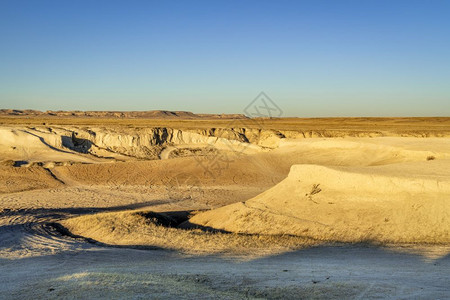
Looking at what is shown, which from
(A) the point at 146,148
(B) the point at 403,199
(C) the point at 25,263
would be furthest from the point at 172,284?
(A) the point at 146,148

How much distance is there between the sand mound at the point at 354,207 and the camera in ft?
29.7

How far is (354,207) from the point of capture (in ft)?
32.8

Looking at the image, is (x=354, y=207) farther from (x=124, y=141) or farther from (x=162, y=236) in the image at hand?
(x=124, y=141)

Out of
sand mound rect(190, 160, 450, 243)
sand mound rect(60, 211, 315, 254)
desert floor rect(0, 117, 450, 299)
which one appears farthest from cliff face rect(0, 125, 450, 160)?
sand mound rect(60, 211, 315, 254)

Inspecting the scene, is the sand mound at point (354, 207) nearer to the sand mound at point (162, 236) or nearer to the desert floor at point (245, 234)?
the desert floor at point (245, 234)

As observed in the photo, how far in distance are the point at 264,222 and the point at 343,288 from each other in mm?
5173

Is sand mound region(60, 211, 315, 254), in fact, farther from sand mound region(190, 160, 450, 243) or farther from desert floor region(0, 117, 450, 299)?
sand mound region(190, 160, 450, 243)

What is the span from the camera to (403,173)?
10656mm

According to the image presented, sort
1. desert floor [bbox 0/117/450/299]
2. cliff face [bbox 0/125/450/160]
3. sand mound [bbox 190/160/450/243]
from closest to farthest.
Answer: desert floor [bbox 0/117/450/299] < sand mound [bbox 190/160/450/243] < cliff face [bbox 0/125/450/160]

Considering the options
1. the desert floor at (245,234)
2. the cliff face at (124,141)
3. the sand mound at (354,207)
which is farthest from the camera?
the cliff face at (124,141)

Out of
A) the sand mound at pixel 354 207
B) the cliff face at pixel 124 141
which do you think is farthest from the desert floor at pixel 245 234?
the cliff face at pixel 124 141

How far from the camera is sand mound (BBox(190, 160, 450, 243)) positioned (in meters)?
9.05

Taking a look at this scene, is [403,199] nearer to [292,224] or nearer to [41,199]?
[292,224]

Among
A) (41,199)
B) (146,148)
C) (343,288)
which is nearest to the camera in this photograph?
(343,288)
